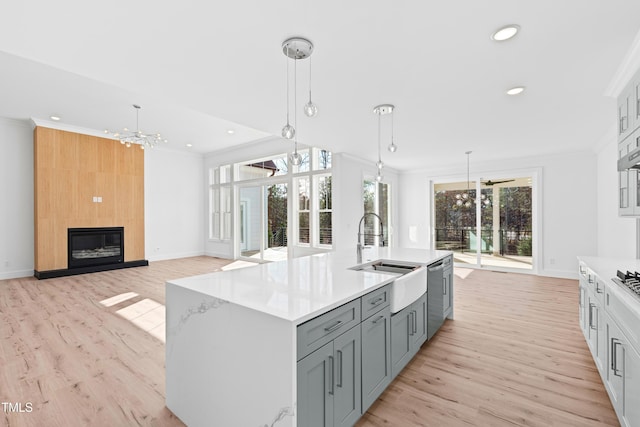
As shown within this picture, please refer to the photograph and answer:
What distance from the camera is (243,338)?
1.46 meters

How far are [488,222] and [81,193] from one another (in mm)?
8650

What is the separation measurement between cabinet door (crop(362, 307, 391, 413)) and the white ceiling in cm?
188

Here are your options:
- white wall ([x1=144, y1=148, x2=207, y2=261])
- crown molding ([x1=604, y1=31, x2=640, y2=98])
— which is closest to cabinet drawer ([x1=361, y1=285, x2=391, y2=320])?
crown molding ([x1=604, y1=31, x2=640, y2=98])

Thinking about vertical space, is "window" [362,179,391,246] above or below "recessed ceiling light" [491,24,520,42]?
below

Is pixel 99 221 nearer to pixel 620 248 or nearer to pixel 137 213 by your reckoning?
pixel 137 213

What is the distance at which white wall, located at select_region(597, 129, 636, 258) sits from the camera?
12.8 feet

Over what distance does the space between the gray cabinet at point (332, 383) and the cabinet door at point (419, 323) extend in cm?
93

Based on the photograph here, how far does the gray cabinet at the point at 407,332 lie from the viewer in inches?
84.9

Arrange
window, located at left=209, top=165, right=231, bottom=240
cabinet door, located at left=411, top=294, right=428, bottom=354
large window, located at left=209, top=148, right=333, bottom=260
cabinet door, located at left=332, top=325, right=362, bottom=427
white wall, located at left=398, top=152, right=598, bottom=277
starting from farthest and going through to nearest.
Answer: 1. window, located at left=209, top=165, right=231, bottom=240
2. large window, located at left=209, top=148, right=333, bottom=260
3. white wall, located at left=398, top=152, right=598, bottom=277
4. cabinet door, located at left=411, top=294, right=428, bottom=354
5. cabinet door, located at left=332, top=325, right=362, bottom=427

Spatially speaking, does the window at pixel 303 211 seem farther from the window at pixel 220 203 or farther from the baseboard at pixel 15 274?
the baseboard at pixel 15 274

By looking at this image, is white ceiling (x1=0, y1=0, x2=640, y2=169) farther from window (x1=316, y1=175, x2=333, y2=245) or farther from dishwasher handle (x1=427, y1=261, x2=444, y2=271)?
window (x1=316, y1=175, x2=333, y2=245)

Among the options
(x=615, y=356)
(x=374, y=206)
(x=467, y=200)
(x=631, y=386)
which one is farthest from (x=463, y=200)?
(x=631, y=386)

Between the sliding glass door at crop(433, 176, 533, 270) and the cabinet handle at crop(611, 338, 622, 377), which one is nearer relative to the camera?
the cabinet handle at crop(611, 338, 622, 377)

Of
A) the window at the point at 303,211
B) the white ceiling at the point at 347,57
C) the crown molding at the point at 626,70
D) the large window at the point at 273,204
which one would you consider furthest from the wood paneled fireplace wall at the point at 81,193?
the crown molding at the point at 626,70
